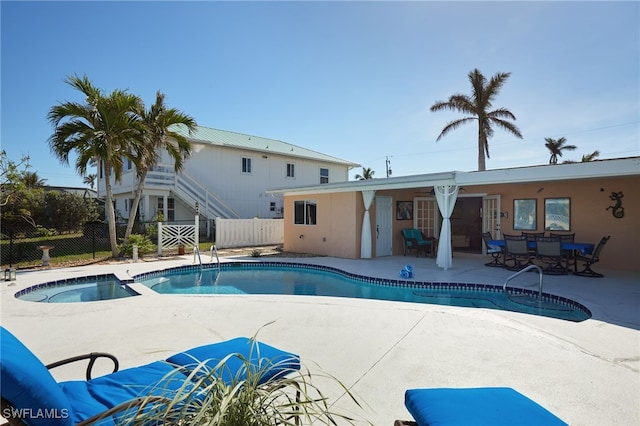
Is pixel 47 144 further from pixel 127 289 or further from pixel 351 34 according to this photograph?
pixel 351 34

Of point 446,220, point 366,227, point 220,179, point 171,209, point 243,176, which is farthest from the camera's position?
point 243,176

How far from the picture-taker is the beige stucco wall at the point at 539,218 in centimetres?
977

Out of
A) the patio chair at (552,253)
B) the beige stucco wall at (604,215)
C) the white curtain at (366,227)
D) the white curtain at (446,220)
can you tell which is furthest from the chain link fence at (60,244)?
the beige stucco wall at (604,215)

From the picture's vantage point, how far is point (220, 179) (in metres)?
20.7

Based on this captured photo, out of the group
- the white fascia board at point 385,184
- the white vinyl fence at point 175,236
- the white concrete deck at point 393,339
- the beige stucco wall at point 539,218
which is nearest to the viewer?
the white concrete deck at point 393,339

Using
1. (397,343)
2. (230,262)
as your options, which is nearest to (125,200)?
(230,262)

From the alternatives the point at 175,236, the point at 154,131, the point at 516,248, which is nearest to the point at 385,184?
the point at 516,248

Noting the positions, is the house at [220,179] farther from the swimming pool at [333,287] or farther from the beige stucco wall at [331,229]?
the swimming pool at [333,287]

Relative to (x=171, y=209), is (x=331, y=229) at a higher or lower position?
lower

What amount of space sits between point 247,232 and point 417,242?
8.45m

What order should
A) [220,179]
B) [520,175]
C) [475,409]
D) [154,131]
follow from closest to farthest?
[475,409], [520,175], [154,131], [220,179]

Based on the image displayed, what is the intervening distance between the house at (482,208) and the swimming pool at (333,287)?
2194 millimetres

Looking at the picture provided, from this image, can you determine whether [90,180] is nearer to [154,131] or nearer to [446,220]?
[154,131]

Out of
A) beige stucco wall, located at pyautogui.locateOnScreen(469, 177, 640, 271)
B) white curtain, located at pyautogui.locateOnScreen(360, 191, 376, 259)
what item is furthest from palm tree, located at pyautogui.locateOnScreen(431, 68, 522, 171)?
white curtain, located at pyautogui.locateOnScreen(360, 191, 376, 259)
